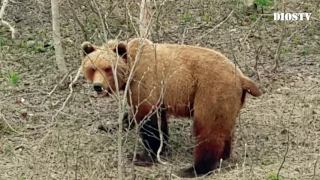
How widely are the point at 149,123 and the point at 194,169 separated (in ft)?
2.41

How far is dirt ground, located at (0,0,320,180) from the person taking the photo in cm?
711

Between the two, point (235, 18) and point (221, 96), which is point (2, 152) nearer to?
point (221, 96)

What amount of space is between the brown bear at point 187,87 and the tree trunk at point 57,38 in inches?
89.2

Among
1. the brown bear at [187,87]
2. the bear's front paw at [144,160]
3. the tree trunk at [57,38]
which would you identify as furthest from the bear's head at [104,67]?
the tree trunk at [57,38]

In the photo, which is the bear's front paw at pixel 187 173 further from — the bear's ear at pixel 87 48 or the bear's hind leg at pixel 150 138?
the bear's ear at pixel 87 48

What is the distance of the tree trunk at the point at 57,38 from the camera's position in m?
9.28

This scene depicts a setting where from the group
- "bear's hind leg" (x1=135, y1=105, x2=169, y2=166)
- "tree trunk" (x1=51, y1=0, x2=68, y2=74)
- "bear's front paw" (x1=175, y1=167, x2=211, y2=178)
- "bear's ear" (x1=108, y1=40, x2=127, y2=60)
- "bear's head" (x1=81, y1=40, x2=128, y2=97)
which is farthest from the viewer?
"tree trunk" (x1=51, y1=0, x2=68, y2=74)

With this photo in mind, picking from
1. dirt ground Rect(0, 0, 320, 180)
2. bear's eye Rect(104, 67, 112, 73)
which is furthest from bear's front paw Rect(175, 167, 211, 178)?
bear's eye Rect(104, 67, 112, 73)

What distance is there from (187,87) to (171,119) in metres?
1.51

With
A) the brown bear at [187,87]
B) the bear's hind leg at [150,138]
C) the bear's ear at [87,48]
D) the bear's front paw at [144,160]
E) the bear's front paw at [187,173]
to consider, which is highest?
the bear's ear at [87,48]

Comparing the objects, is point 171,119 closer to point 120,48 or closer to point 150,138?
point 150,138

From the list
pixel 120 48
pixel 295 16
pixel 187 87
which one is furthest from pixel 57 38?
pixel 295 16

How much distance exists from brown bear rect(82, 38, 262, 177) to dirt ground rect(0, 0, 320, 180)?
0.91 feet

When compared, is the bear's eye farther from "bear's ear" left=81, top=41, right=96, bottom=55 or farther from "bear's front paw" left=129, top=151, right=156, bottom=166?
"bear's front paw" left=129, top=151, right=156, bottom=166
